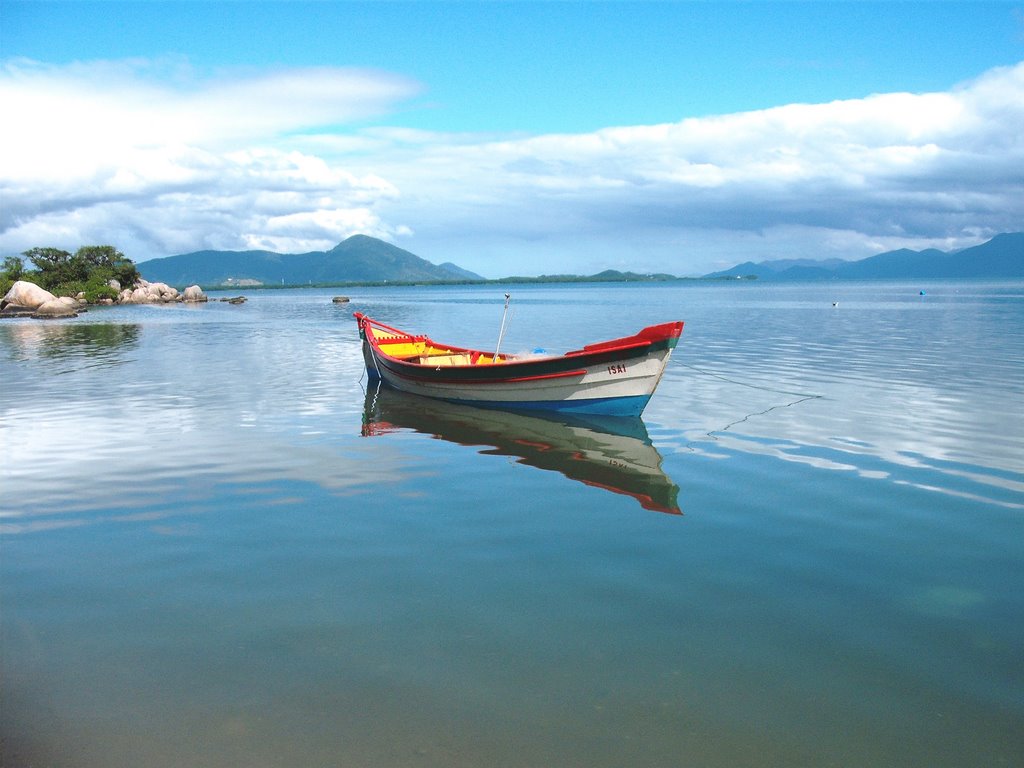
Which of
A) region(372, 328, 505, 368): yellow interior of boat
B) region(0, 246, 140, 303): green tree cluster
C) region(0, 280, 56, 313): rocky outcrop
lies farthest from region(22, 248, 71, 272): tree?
region(372, 328, 505, 368): yellow interior of boat

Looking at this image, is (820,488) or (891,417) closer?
(820,488)

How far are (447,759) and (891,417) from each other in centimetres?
1880

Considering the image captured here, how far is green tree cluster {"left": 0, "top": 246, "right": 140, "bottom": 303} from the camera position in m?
112

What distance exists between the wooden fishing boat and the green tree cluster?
4080 inches

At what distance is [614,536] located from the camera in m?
11.6

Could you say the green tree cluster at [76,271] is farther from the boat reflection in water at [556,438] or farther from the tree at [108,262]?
the boat reflection in water at [556,438]

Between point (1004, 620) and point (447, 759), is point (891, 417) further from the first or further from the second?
point (447, 759)

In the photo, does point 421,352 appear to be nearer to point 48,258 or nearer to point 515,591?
point 515,591

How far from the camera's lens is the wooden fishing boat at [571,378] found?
20.1 meters

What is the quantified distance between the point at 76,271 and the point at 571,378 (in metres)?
126

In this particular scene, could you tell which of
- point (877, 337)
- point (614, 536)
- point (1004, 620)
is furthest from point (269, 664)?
point (877, 337)

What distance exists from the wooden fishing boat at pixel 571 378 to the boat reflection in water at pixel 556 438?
0.44 m

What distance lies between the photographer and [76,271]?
12044 cm

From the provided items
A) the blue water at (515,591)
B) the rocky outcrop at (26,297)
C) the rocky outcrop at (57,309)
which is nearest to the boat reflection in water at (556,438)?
the blue water at (515,591)
